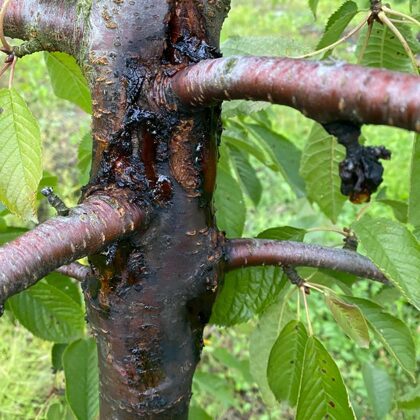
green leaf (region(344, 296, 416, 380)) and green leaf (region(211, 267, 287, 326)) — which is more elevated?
green leaf (region(211, 267, 287, 326))

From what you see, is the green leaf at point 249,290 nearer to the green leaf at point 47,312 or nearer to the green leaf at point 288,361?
the green leaf at point 288,361

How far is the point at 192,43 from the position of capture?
68 cm

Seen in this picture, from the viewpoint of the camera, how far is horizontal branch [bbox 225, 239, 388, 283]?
82cm

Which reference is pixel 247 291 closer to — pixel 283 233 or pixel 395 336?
pixel 283 233

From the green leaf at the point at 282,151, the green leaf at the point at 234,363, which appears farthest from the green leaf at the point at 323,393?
the green leaf at the point at 234,363

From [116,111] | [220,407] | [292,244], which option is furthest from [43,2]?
[220,407]

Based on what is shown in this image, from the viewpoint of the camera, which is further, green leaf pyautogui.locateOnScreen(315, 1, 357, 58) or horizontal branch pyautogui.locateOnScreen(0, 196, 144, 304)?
green leaf pyautogui.locateOnScreen(315, 1, 357, 58)

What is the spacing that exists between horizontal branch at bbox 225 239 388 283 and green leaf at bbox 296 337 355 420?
0.13 m

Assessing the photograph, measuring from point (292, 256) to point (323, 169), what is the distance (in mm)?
370

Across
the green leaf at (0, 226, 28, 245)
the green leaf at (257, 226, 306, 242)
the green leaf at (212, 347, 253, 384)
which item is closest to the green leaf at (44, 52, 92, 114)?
the green leaf at (0, 226, 28, 245)

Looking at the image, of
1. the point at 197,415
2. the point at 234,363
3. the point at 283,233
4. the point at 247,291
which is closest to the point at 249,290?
the point at 247,291

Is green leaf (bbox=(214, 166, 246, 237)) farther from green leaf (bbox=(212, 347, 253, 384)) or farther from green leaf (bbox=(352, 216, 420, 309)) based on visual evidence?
green leaf (bbox=(212, 347, 253, 384))

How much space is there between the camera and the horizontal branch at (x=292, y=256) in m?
0.82

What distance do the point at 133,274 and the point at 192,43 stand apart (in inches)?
11.0
